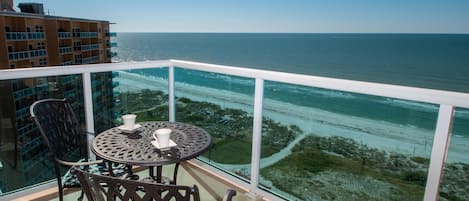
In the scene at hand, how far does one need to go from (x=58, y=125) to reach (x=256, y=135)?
4.83ft

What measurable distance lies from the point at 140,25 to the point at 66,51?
21.1 feet

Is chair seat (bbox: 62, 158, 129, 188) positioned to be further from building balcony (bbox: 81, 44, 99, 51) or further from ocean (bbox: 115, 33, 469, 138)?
building balcony (bbox: 81, 44, 99, 51)

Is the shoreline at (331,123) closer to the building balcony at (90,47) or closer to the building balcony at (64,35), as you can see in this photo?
the building balcony at (64,35)

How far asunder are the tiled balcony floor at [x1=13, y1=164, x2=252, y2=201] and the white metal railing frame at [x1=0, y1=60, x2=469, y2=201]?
0.29 metres

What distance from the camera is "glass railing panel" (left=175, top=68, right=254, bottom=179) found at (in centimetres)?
247

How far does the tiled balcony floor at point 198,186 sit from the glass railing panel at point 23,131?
14 centimetres

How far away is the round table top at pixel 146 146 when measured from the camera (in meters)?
1.43

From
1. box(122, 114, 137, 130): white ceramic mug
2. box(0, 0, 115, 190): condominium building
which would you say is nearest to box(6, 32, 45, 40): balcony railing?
box(0, 0, 115, 190): condominium building

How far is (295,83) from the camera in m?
2.01

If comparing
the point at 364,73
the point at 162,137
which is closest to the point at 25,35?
the point at 162,137

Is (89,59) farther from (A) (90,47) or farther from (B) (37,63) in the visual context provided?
(B) (37,63)

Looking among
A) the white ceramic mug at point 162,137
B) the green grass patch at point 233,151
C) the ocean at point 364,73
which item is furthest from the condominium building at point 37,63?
the white ceramic mug at point 162,137

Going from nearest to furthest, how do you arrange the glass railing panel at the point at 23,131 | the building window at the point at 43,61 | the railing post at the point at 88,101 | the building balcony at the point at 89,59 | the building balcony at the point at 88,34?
the glass railing panel at the point at 23,131 → the railing post at the point at 88,101 → the building window at the point at 43,61 → the building balcony at the point at 88,34 → the building balcony at the point at 89,59

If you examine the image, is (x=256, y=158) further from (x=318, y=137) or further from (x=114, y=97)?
(x=114, y=97)
